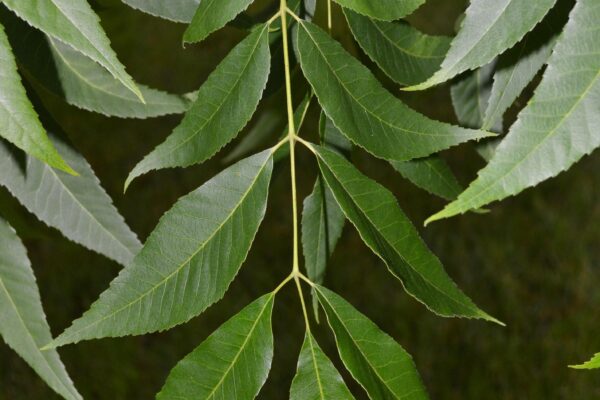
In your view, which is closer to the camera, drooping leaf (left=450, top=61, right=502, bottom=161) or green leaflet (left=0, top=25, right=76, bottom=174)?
green leaflet (left=0, top=25, right=76, bottom=174)

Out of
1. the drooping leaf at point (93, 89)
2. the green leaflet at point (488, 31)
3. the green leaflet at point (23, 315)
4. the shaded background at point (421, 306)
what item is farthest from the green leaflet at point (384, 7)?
the shaded background at point (421, 306)

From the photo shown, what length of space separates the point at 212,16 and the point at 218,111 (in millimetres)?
81

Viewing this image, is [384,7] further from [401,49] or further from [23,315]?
[23,315]

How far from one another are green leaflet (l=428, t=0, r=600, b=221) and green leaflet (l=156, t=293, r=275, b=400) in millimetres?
204

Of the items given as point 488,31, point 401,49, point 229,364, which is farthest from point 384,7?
point 229,364

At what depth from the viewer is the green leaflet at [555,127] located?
1.66 ft

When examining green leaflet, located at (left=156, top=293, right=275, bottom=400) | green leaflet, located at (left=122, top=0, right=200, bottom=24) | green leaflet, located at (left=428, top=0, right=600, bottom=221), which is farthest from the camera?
green leaflet, located at (left=122, top=0, right=200, bottom=24)

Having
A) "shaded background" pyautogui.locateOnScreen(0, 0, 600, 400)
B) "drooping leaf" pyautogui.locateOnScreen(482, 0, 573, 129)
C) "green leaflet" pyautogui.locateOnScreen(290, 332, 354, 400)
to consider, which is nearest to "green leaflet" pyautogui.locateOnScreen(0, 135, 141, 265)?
"green leaflet" pyautogui.locateOnScreen(290, 332, 354, 400)

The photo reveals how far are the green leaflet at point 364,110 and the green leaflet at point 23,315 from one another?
0.34m

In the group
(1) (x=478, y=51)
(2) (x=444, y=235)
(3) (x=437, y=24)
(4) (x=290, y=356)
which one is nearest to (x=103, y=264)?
(4) (x=290, y=356)

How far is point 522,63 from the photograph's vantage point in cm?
72

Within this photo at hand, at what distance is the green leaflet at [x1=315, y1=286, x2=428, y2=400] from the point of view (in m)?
0.62

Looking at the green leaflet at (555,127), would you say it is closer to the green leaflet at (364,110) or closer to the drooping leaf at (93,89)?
the green leaflet at (364,110)

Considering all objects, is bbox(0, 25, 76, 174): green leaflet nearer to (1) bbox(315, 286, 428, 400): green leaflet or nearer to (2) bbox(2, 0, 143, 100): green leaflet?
(2) bbox(2, 0, 143, 100): green leaflet
